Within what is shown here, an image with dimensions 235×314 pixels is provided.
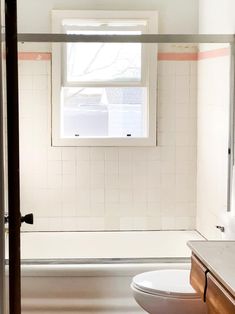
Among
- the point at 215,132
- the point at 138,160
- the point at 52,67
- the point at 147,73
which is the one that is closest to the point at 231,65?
the point at 215,132

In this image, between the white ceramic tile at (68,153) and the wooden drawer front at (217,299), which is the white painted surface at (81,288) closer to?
the white ceramic tile at (68,153)

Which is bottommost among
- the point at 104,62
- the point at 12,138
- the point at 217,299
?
the point at 217,299

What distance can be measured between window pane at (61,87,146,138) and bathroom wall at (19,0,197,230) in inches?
5.9

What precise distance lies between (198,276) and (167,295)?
57 cm

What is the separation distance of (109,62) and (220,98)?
103 centimetres

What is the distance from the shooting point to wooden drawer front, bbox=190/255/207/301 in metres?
2.19

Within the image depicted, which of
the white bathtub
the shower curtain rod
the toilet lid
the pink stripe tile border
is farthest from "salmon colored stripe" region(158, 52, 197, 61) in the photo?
the toilet lid

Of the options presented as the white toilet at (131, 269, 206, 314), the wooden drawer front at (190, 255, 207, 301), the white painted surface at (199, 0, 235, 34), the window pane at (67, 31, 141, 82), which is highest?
the white painted surface at (199, 0, 235, 34)

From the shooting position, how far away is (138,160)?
4.59m

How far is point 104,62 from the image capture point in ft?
14.9

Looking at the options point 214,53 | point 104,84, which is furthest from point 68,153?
point 214,53

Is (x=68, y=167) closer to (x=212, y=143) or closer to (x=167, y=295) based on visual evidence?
(x=212, y=143)

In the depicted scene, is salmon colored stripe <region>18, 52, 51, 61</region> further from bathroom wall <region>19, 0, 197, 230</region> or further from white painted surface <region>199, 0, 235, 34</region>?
white painted surface <region>199, 0, 235, 34</region>

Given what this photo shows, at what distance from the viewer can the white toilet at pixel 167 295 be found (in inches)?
108
